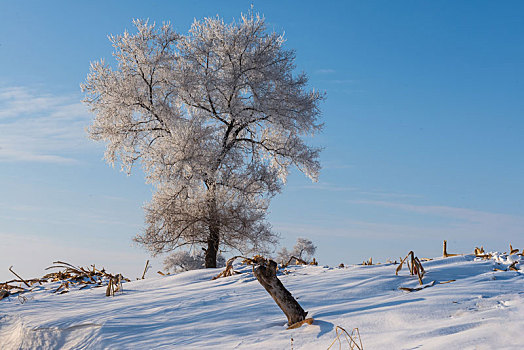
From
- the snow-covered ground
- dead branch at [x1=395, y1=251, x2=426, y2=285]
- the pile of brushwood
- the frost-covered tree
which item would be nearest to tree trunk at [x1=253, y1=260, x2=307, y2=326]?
the snow-covered ground

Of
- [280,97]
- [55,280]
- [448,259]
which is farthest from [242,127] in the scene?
[448,259]

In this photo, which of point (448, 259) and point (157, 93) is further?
point (157, 93)

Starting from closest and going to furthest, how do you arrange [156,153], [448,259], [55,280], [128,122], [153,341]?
1. [153,341]
2. [448,259]
3. [55,280]
4. [156,153]
5. [128,122]

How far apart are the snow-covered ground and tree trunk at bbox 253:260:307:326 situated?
0.12m

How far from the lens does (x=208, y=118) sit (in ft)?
51.1

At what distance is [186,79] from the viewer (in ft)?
48.3

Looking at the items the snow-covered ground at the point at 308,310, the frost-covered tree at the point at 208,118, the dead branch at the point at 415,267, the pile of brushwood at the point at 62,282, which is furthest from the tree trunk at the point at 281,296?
the frost-covered tree at the point at 208,118

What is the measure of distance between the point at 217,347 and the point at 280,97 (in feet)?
43.8

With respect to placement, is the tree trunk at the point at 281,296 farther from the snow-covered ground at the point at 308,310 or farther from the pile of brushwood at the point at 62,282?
the pile of brushwood at the point at 62,282

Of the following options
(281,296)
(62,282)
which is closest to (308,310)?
(281,296)

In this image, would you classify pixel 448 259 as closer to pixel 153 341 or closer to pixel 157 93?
pixel 153 341

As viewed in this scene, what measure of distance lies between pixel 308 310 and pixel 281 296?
1.10 feet

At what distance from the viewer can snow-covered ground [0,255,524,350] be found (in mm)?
2320

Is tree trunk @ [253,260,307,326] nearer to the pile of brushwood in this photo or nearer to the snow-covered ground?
the snow-covered ground
